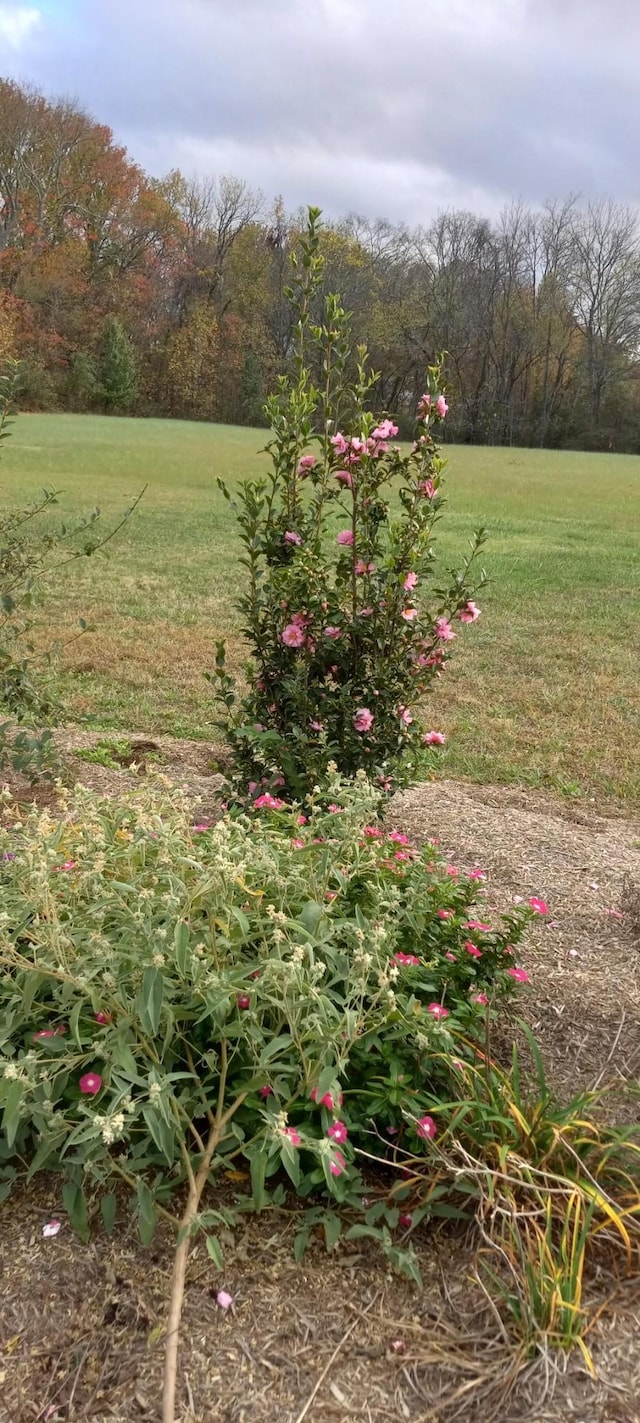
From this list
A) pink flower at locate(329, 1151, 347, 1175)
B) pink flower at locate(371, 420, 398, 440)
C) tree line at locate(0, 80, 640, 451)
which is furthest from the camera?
tree line at locate(0, 80, 640, 451)

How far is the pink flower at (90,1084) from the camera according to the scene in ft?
5.09

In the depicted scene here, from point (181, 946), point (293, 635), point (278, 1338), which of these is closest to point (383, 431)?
point (293, 635)

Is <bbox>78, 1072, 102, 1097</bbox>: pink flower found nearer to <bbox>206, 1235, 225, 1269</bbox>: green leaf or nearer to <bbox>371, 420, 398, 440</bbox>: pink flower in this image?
<bbox>206, 1235, 225, 1269</bbox>: green leaf

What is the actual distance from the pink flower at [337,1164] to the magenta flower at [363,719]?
1.50 m

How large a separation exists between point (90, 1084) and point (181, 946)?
0.91 ft

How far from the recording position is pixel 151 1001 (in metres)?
1.49

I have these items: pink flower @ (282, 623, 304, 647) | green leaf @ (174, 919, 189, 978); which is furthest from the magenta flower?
green leaf @ (174, 919, 189, 978)

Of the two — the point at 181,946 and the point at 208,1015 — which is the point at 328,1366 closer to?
the point at 208,1015

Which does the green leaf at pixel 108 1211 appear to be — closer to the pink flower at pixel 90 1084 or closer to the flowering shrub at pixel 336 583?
the pink flower at pixel 90 1084

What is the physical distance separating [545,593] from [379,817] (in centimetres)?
678

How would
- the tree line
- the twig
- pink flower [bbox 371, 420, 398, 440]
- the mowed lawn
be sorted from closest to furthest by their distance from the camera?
the twig < pink flower [bbox 371, 420, 398, 440] < the mowed lawn < the tree line

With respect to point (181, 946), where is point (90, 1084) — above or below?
below

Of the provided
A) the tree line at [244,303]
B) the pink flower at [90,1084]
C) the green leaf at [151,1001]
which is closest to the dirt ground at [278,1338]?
the pink flower at [90,1084]

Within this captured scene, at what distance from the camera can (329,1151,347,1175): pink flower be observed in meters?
1.46
